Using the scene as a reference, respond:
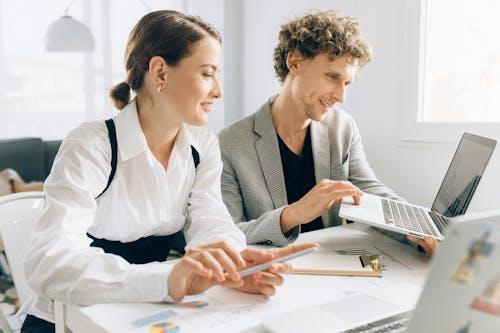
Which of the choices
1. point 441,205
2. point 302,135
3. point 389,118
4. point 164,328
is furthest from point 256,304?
point 389,118

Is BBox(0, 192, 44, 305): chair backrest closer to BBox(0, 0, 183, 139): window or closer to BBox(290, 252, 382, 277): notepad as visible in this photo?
BBox(290, 252, 382, 277): notepad

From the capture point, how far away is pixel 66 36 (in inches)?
122

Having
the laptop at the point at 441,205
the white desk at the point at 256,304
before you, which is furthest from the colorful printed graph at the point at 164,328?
the laptop at the point at 441,205

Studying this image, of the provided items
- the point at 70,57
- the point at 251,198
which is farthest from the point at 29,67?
the point at 251,198

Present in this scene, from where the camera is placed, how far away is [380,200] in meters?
1.58

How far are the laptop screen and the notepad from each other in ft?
1.27

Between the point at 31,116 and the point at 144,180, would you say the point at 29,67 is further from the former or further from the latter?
the point at 144,180

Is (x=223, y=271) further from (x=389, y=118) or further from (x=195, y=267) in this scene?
(x=389, y=118)

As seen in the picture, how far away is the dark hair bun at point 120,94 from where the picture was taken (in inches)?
53.7

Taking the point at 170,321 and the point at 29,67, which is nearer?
the point at 170,321

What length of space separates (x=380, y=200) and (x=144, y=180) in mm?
741

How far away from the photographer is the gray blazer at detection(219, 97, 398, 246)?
66.2 inches

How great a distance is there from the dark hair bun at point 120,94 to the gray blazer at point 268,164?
459 millimetres

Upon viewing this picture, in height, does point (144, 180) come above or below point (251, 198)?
above
